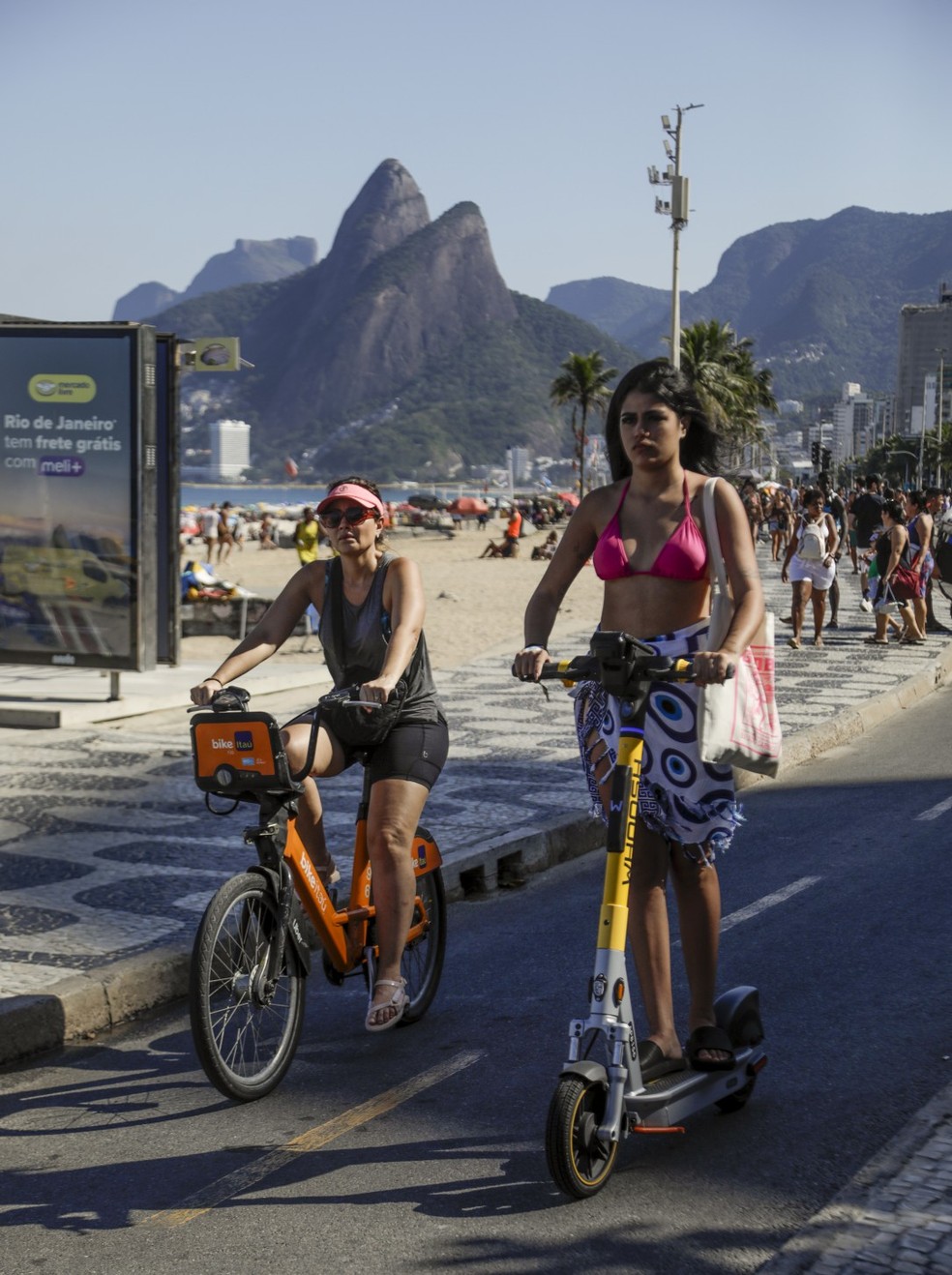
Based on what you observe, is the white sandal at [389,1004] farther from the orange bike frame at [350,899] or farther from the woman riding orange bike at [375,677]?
the orange bike frame at [350,899]

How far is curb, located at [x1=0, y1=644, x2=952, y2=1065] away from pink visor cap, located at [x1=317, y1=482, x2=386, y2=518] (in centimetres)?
170

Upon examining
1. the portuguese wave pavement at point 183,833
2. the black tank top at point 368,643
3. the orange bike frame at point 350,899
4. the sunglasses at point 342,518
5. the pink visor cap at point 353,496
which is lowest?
the portuguese wave pavement at point 183,833

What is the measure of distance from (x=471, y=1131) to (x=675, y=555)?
1524mm

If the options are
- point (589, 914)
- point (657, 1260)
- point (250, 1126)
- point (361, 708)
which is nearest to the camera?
point (657, 1260)

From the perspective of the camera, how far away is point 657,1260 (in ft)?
10.6

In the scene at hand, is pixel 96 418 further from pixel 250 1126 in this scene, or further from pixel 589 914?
pixel 250 1126

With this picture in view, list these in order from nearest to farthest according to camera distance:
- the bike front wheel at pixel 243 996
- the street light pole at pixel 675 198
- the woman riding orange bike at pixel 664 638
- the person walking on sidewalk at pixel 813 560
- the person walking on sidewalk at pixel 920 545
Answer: the woman riding orange bike at pixel 664 638, the bike front wheel at pixel 243 996, the person walking on sidewalk at pixel 813 560, the person walking on sidewalk at pixel 920 545, the street light pole at pixel 675 198

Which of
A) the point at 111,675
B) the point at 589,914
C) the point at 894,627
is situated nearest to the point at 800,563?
the point at 894,627

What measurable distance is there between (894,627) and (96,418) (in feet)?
37.3

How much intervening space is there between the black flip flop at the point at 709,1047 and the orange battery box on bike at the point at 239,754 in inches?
49.8

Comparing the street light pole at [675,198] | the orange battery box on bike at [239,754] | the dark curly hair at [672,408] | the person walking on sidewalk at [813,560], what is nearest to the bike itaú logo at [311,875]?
the orange battery box on bike at [239,754]

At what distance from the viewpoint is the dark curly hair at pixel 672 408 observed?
3.90 meters

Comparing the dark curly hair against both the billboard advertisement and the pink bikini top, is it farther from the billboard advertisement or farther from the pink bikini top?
the billboard advertisement

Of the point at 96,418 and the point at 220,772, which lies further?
the point at 96,418
